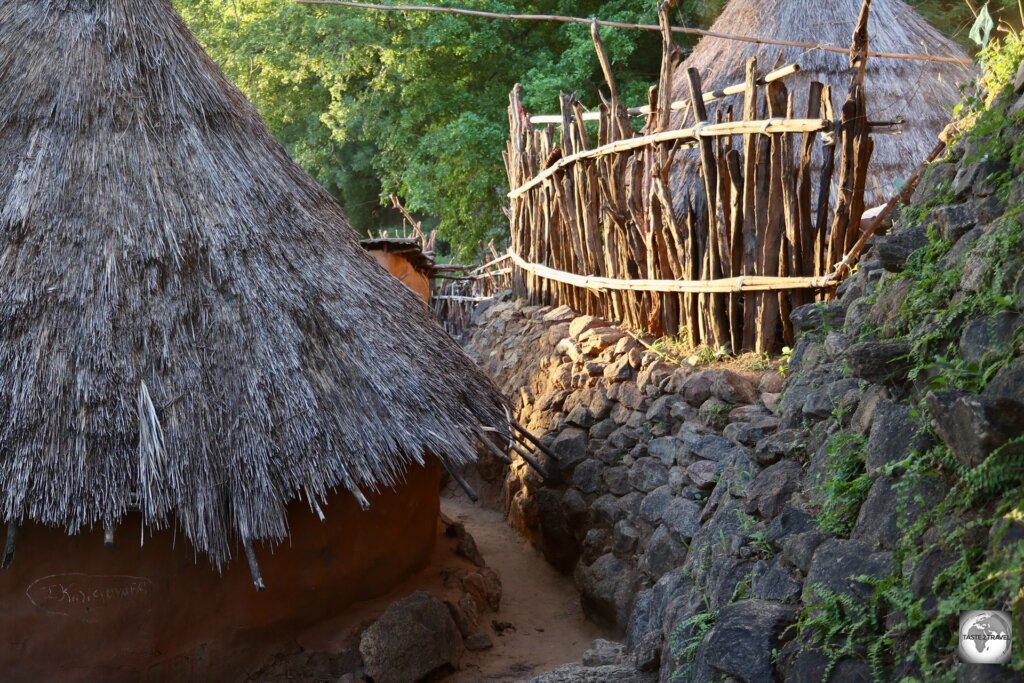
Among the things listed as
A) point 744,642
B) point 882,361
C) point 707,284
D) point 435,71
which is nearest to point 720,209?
point 707,284

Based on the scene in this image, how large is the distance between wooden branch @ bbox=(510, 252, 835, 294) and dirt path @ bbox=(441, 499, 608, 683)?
6.94ft

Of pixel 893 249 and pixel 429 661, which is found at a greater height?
pixel 893 249

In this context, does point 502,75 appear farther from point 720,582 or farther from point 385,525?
point 720,582

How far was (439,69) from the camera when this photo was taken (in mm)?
15375

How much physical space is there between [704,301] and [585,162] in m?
1.92

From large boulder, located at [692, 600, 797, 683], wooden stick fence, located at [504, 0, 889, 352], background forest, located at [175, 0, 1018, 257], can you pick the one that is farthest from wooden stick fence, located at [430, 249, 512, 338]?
large boulder, located at [692, 600, 797, 683]

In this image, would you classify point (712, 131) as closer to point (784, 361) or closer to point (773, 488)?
point (784, 361)

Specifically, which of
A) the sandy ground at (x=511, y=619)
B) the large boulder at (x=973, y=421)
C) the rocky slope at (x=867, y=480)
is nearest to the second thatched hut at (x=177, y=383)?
the sandy ground at (x=511, y=619)

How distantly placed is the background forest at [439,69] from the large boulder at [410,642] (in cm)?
905

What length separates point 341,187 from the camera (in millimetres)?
20859

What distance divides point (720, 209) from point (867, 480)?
311cm

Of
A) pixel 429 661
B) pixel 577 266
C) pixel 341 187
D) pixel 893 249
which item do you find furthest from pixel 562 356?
pixel 341 187

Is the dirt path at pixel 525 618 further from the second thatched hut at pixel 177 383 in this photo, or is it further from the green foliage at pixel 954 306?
the green foliage at pixel 954 306

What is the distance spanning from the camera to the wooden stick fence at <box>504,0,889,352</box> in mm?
5406
